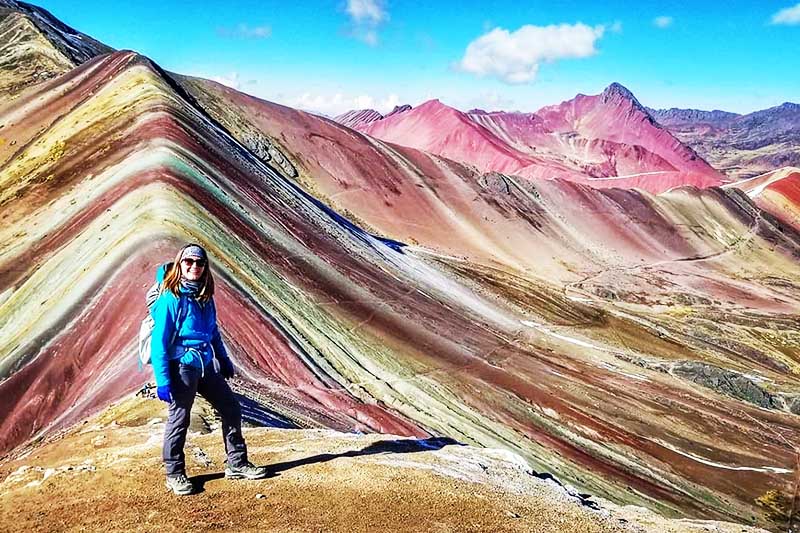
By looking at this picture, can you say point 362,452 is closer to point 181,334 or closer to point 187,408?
point 187,408

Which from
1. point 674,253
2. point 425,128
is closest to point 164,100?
point 674,253

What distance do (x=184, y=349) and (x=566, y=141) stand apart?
146817 mm

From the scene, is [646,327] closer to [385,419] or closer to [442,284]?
[442,284]

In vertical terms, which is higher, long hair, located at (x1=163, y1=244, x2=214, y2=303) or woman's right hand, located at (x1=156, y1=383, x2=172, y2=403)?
long hair, located at (x1=163, y1=244, x2=214, y2=303)

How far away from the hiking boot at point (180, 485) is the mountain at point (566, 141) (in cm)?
9892

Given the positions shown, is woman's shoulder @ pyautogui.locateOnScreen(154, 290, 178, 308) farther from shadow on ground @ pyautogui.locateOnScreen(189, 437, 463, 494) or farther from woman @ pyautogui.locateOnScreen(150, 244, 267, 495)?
shadow on ground @ pyautogui.locateOnScreen(189, 437, 463, 494)

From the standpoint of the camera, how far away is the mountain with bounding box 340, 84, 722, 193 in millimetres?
108750

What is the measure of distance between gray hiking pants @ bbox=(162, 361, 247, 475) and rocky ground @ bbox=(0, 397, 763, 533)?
17.5 inches

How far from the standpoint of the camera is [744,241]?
7519cm

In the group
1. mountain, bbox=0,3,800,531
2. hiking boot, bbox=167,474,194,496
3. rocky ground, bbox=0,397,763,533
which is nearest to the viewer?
rocky ground, bbox=0,397,763,533

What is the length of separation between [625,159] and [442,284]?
107398mm

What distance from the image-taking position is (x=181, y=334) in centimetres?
627

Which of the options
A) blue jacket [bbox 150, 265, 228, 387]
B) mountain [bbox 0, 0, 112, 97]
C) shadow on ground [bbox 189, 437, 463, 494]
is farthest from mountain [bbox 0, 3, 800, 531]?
mountain [bbox 0, 0, 112, 97]

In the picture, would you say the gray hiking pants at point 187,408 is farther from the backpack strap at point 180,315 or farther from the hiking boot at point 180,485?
the backpack strap at point 180,315
